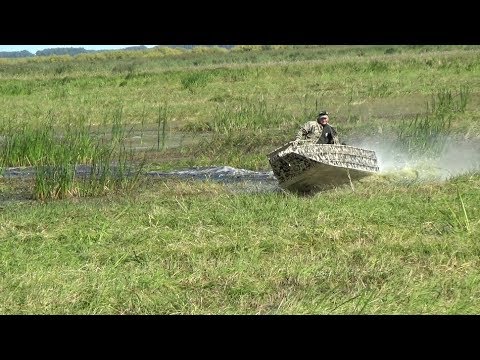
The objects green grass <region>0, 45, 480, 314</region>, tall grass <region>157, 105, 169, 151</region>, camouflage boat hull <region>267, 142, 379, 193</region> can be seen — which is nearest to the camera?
green grass <region>0, 45, 480, 314</region>

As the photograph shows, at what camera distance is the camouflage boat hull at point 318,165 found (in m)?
12.1

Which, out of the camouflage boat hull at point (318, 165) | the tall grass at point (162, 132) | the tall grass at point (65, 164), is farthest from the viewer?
the tall grass at point (162, 132)

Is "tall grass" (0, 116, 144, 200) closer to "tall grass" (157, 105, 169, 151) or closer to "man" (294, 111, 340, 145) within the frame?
"tall grass" (157, 105, 169, 151)

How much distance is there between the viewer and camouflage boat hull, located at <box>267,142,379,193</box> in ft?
39.8

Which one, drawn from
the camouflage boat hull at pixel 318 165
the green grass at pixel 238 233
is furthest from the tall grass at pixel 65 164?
the camouflage boat hull at pixel 318 165

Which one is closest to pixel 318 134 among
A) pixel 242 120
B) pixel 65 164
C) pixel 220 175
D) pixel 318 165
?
pixel 318 165

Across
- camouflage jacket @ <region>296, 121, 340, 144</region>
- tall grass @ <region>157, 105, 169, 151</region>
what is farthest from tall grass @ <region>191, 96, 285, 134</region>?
camouflage jacket @ <region>296, 121, 340, 144</region>

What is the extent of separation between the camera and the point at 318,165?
12.1 meters

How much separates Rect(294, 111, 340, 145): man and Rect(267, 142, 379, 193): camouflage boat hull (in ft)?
1.02

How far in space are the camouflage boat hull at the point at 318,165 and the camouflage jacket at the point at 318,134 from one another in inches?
16.7

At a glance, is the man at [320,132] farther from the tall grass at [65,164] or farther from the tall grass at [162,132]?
the tall grass at [162,132]

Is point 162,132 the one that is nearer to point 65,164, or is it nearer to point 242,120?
point 242,120

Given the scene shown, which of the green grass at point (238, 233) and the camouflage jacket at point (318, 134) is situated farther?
the camouflage jacket at point (318, 134)

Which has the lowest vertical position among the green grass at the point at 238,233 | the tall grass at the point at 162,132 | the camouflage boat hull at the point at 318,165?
the green grass at the point at 238,233
